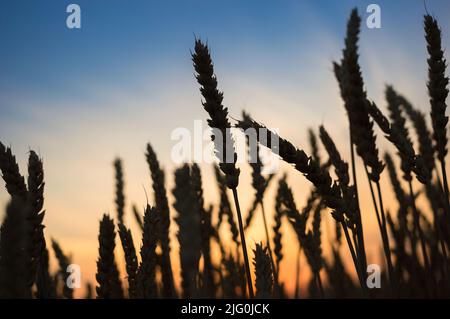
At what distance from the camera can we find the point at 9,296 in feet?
5.85

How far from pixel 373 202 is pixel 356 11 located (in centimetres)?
231

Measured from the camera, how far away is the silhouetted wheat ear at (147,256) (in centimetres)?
287

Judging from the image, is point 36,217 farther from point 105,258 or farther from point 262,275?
point 262,275

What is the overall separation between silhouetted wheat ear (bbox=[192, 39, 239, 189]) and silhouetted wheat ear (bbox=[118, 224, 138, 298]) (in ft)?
2.61

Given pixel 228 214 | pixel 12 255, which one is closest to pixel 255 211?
pixel 228 214

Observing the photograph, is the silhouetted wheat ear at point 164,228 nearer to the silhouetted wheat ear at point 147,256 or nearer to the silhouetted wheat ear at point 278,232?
the silhouetted wheat ear at point 147,256

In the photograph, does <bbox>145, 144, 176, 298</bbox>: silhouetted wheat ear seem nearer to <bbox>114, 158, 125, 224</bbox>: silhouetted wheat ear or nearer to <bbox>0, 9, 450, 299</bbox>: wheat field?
<bbox>0, 9, 450, 299</bbox>: wheat field

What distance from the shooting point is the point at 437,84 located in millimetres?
Answer: 3365

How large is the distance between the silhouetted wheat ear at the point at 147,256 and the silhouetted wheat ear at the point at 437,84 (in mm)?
2013

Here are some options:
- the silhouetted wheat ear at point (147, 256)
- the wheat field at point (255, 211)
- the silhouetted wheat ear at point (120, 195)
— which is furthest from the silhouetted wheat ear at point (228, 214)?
the silhouetted wheat ear at point (147, 256)

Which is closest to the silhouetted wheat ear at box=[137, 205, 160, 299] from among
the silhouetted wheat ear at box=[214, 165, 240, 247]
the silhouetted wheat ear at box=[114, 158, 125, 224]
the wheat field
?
the wheat field

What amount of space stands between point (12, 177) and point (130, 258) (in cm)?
88

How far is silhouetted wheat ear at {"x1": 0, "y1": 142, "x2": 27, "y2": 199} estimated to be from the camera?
2.72m

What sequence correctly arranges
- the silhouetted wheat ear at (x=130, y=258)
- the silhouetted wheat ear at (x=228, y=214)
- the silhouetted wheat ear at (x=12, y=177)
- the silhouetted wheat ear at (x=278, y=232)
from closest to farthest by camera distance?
1. the silhouetted wheat ear at (x=12, y=177)
2. the silhouetted wheat ear at (x=130, y=258)
3. the silhouetted wheat ear at (x=278, y=232)
4. the silhouetted wheat ear at (x=228, y=214)
